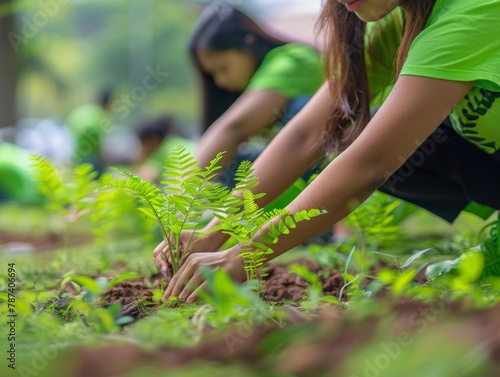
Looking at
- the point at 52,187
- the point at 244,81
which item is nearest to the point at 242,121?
the point at 244,81

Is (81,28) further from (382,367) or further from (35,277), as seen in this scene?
(382,367)

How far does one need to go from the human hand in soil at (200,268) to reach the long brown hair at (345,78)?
0.44 meters

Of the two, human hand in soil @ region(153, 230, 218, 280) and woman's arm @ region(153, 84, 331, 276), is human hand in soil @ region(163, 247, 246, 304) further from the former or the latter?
woman's arm @ region(153, 84, 331, 276)

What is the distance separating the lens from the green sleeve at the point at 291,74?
2.71 meters

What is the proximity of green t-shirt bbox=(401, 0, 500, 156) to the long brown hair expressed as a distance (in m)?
0.26

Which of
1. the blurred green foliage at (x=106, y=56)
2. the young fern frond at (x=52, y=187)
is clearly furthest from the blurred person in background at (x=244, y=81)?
the blurred green foliage at (x=106, y=56)

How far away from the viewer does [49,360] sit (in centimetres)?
86

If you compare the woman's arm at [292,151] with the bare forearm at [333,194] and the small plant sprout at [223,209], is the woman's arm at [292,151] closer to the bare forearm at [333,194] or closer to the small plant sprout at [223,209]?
the small plant sprout at [223,209]

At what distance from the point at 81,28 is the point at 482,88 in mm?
14344

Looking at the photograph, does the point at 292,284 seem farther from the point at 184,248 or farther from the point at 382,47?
the point at 382,47

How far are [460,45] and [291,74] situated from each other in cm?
144

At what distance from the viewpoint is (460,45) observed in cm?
133

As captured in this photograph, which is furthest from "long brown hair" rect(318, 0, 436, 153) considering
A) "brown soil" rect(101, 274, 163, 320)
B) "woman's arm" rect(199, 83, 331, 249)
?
"brown soil" rect(101, 274, 163, 320)

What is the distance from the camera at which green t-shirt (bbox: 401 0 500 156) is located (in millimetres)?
1304
